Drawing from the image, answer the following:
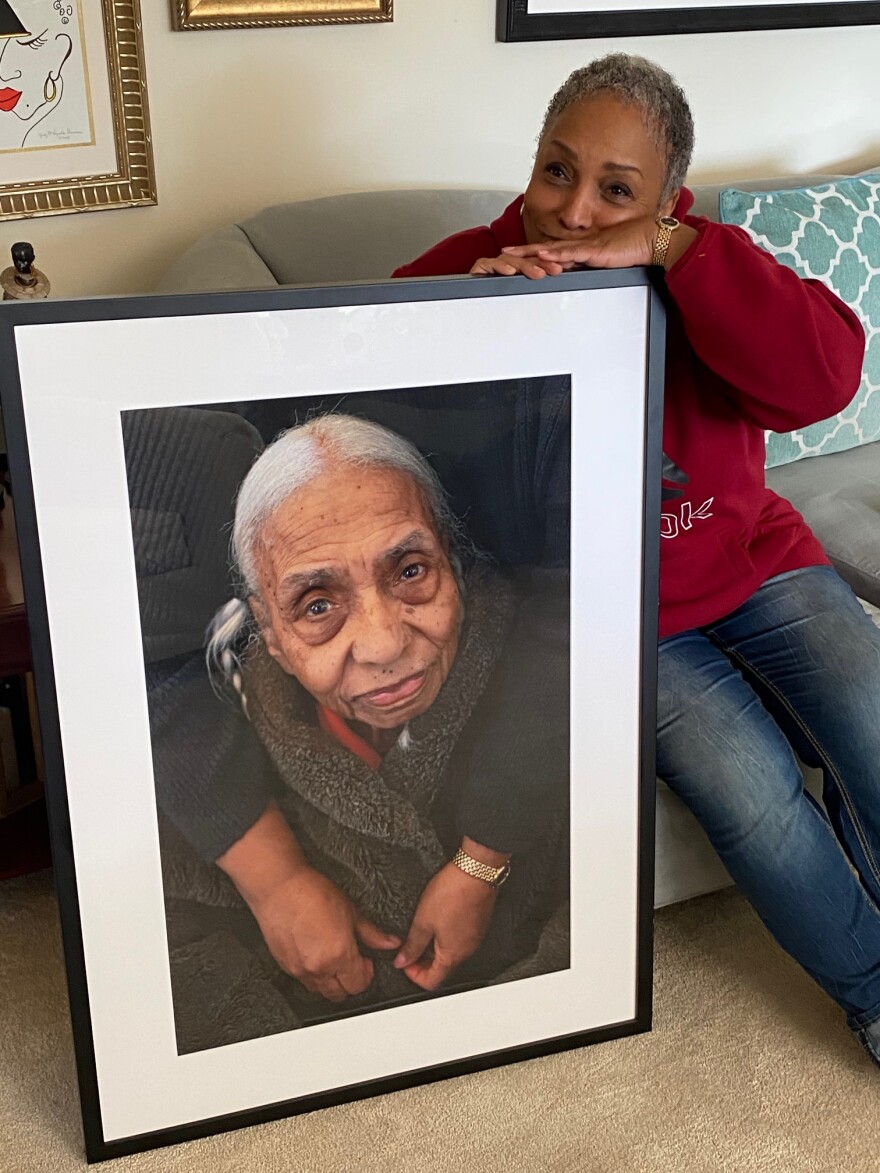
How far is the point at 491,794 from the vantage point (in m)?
1.34

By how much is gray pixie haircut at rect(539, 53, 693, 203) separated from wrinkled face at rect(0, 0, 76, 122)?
2.41ft

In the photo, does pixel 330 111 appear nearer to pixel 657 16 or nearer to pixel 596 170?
pixel 657 16

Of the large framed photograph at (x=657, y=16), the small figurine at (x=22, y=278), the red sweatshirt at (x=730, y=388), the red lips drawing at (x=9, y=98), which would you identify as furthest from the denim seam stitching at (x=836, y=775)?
the red lips drawing at (x=9, y=98)

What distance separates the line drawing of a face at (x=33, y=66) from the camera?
168cm

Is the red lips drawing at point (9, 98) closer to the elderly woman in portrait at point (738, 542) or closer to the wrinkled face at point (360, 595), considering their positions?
the elderly woman in portrait at point (738, 542)

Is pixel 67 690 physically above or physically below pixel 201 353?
below

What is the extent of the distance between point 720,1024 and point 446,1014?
1.24 ft

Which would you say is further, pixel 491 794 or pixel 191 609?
pixel 491 794

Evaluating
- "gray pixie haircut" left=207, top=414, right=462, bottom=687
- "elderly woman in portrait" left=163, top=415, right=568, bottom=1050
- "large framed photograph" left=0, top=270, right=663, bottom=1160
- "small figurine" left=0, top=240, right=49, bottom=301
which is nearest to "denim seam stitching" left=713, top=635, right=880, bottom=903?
"large framed photograph" left=0, top=270, right=663, bottom=1160

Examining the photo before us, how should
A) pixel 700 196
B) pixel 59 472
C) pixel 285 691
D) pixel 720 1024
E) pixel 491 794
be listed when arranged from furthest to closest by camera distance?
pixel 700 196
pixel 720 1024
pixel 491 794
pixel 285 691
pixel 59 472

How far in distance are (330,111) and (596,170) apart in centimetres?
74

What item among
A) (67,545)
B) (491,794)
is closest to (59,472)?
(67,545)

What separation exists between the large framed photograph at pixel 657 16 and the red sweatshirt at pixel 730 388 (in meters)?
0.64

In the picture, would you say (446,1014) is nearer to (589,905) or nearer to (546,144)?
(589,905)
